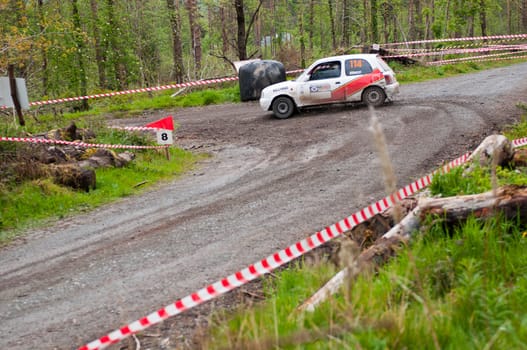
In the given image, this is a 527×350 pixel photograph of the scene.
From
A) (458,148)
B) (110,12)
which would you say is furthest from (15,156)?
(110,12)

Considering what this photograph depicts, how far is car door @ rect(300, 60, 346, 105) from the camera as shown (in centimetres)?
1764

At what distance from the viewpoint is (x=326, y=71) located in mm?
17781

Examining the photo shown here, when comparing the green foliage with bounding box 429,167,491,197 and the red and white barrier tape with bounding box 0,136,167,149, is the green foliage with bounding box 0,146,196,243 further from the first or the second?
the green foliage with bounding box 429,167,491,197

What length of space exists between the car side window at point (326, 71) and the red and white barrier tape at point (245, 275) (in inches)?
386

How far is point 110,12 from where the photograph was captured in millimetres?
27938

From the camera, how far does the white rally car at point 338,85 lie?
687 inches

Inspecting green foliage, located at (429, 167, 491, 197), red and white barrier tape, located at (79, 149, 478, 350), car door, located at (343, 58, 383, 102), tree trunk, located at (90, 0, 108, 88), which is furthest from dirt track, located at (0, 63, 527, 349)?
tree trunk, located at (90, 0, 108, 88)

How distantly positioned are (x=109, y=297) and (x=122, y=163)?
7.08 metres

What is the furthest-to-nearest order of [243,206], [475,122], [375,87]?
[375,87]
[475,122]
[243,206]

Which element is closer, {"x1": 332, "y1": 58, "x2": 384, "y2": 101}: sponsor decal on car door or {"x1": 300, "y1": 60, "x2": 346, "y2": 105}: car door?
{"x1": 332, "y1": 58, "x2": 384, "y2": 101}: sponsor decal on car door

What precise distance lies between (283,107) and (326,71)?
169cm

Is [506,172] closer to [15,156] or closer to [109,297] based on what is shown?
[109,297]

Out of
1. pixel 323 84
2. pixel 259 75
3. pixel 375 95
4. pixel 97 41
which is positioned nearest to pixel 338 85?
pixel 323 84

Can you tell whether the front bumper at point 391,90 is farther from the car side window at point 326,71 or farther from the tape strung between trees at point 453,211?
the tape strung between trees at point 453,211
